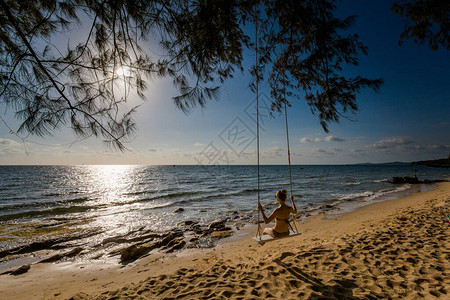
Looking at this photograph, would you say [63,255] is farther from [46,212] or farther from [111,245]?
[46,212]

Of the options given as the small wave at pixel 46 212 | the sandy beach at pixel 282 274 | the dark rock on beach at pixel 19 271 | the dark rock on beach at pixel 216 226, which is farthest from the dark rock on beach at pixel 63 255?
the small wave at pixel 46 212

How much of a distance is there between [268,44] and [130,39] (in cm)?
256

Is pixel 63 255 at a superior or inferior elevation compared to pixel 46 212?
superior

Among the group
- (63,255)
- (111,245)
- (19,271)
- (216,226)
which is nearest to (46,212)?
(63,255)

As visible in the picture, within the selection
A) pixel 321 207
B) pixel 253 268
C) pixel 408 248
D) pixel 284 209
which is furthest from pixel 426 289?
pixel 321 207

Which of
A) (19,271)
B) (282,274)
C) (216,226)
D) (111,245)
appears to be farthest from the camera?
(216,226)

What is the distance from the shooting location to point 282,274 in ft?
12.6

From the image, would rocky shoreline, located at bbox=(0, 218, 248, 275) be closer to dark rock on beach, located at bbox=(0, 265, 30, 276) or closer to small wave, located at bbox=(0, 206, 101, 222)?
dark rock on beach, located at bbox=(0, 265, 30, 276)

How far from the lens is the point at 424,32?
16.6 feet

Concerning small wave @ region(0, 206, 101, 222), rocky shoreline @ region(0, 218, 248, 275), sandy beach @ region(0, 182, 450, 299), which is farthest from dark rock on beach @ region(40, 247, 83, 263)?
small wave @ region(0, 206, 101, 222)

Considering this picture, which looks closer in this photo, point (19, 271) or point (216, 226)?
point (19, 271)

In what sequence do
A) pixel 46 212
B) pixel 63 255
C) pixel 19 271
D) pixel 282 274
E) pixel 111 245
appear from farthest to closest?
pixel 46 212
pixel 111 245
pixel 63 255
pixel 19 271
pixel 282 274

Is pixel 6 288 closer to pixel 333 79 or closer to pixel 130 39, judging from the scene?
pixel 130 39

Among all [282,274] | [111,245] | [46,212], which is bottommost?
[46,212]
